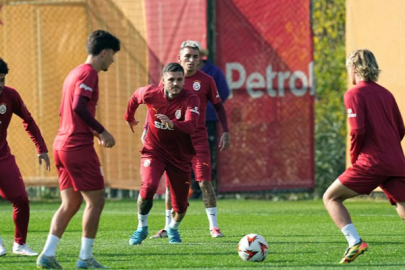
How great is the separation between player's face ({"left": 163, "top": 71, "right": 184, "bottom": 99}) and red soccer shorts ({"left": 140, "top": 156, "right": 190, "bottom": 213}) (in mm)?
720

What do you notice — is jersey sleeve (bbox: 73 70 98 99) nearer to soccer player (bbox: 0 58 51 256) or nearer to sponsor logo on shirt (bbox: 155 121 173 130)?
soccer player (bbox: 0 58 51 256)

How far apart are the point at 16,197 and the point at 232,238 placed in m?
2.53

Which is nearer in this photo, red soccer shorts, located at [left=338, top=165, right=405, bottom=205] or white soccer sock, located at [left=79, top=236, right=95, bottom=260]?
white soccer sock, located at [left=79, top=236, right=95, bottom=260]

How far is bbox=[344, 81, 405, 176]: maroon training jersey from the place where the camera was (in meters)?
7.94

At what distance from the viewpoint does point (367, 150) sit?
26.3ft

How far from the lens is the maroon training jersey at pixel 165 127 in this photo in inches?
375

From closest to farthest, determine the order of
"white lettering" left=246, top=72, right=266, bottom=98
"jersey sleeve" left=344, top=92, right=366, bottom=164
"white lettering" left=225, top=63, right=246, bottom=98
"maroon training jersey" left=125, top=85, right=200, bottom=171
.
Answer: "jersey sleeve" left=344, top=92, right=366, bottom=164 < "maroon training jersey" left=125, top=85, right=200, bottom=171 < "white lettering" left=225, top=63, right=246, bottom=98 < "white lettering" left=246, top=72, right=266, bottom=98

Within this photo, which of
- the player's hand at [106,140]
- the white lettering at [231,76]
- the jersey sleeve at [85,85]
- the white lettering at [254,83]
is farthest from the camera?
the white lettering at [254,83]

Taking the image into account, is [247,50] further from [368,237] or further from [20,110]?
[20,110]

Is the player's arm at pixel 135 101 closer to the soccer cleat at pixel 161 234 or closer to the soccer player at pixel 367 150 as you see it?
the soccer cleat at pixel 161 234

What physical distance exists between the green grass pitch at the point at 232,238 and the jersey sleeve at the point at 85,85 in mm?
1433

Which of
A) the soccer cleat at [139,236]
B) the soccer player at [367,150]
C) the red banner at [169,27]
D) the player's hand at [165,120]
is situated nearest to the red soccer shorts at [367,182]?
the soccer player at [367,150]

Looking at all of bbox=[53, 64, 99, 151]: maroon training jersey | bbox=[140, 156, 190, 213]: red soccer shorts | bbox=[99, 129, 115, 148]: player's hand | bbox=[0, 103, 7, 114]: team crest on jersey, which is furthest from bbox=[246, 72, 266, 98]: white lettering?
bbox=[99, 129, 115, 148]: player's hand

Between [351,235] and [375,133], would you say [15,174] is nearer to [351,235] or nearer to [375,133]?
[351,235]
